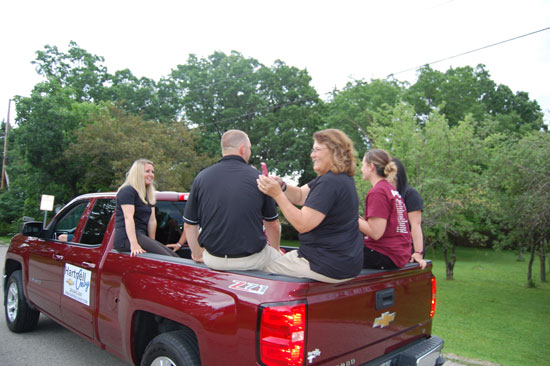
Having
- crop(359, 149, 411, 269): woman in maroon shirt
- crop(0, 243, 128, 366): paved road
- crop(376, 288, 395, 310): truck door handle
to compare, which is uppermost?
crop(359, 149, 411, 269): woman in maroon shirt

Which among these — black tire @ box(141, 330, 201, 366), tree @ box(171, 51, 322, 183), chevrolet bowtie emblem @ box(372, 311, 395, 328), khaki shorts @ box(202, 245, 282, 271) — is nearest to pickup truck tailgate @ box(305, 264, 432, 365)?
chevrolet bowtie emblem @ box(372, 311, 395, 328)

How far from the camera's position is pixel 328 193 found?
8.11ft

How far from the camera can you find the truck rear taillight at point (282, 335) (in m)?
2.10

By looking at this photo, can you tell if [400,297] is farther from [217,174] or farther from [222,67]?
[222,67]

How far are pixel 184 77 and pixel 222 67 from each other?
491 centimetres

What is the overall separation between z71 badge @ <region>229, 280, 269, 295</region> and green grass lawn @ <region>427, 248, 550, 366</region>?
4329 millimetres

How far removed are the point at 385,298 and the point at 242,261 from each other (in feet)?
3.39

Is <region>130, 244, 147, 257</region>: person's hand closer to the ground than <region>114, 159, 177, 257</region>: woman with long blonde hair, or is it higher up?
closer to the ground

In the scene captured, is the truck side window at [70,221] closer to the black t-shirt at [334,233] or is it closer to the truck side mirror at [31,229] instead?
the truck side mirror at [31,229]

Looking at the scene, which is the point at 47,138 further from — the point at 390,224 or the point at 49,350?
the point at 390,224

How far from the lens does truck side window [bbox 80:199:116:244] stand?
157 inches

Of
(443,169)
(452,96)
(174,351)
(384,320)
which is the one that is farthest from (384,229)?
(452,96)

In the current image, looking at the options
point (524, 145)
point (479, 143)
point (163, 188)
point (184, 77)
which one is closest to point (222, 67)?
point (184, 77)

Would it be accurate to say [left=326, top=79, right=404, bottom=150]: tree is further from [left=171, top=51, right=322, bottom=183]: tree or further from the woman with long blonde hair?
the woman with long blonde hair
